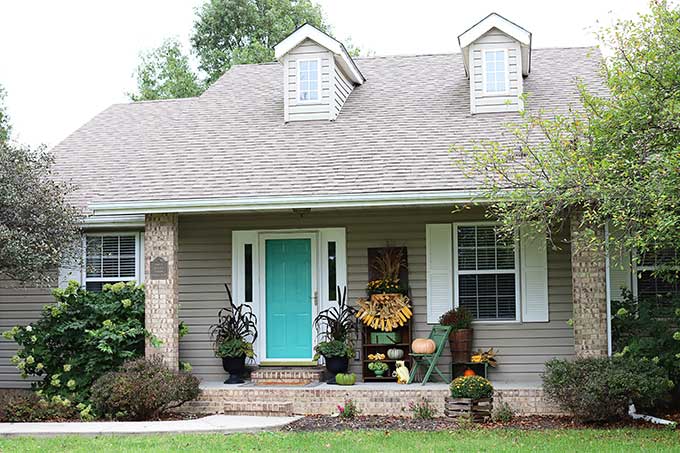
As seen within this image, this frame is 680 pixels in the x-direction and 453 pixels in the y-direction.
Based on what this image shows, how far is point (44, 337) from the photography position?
11461mm

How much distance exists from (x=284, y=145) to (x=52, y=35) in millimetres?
17230

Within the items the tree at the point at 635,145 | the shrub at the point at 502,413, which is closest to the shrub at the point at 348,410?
the shrub at the point at 502,413

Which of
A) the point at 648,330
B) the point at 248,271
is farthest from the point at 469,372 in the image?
the point at 248,271

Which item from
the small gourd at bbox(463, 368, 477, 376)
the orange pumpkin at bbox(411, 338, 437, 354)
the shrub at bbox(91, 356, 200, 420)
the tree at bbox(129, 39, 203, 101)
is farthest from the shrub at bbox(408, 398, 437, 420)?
the tree at bbox(129, 39, 203, 101)

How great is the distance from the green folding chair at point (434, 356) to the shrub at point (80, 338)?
141 inches

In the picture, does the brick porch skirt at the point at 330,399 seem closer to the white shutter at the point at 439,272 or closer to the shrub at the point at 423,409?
the shrub at the point at 423,409

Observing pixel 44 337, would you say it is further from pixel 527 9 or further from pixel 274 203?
pixel 527 9

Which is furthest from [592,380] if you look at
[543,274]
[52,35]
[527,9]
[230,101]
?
[52,35]

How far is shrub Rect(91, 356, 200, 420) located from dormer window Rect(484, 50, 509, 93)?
628cm

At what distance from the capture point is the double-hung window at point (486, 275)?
11906mm

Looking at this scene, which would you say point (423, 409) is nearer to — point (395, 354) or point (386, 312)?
point (395, 354)

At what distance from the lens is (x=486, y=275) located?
12.0 metres

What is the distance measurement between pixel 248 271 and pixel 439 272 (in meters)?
2.76

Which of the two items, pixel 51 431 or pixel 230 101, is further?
pixel 230 101
